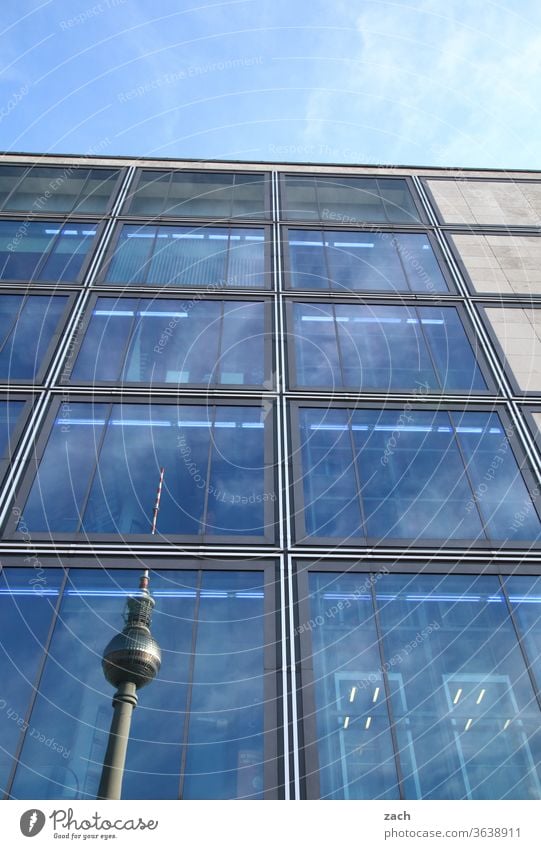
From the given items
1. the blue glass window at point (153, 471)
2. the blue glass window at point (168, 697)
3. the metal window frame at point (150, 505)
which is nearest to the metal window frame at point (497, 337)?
the metal window frame at point (150, 505)

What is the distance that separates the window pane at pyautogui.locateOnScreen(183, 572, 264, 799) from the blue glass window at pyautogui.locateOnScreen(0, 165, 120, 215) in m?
20.1

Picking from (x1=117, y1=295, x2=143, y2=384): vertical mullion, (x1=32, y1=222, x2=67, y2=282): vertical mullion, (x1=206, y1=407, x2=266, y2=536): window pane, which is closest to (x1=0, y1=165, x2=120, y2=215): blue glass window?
(x1=32, y1=222, x2=67, y2=282): vertical mullion

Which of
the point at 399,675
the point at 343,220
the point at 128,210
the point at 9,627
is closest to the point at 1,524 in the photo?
the point at 9,627

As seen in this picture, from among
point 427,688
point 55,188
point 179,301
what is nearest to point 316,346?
point 179,301

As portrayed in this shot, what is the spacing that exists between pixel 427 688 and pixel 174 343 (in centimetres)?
1323

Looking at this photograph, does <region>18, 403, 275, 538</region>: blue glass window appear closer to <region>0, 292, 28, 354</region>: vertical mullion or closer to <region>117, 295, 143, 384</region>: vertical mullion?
<region>117, 295, 143, 384</region>: vertical mullion

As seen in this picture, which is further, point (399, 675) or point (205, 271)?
Answer: point (205, 271)

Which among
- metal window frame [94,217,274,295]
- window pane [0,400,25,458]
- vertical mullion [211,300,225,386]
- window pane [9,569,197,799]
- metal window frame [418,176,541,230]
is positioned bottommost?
window pane [9,569,197,799]

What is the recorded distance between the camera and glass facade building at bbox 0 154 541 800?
531 inches

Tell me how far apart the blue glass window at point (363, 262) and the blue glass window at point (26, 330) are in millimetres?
8502

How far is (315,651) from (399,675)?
1.79 m

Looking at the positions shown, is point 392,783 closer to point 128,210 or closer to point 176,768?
point 176,768

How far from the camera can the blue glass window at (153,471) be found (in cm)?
1744

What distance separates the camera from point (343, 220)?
29.6 metres
